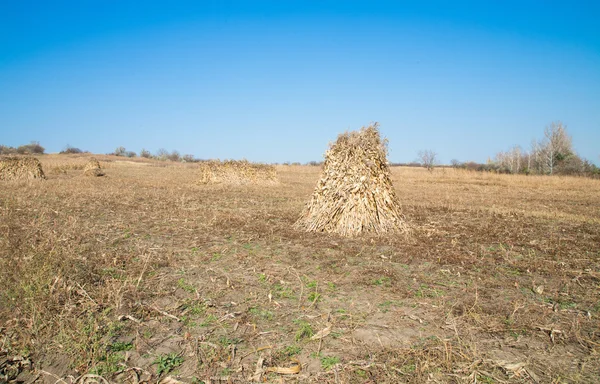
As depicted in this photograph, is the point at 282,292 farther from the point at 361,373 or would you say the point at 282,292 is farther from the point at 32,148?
the point at 32,148

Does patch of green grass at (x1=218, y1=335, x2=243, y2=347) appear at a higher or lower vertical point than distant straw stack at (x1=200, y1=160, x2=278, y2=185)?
lower

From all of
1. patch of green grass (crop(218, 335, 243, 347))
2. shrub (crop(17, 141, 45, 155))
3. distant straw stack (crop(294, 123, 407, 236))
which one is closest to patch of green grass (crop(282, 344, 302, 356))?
patch of green grass (crop(218, 335, 243, 347))

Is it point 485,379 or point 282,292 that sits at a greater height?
point 282,292

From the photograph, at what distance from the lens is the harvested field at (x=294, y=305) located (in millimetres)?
3322

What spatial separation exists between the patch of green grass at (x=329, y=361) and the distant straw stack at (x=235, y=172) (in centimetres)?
2211

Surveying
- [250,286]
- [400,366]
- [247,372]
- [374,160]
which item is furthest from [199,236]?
[400,366]

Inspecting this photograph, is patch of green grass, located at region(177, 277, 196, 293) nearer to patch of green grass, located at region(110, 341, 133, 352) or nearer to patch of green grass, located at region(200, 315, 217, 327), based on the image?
patch of green grass, located at region(200, 315, 217, 327)

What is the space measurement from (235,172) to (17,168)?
43.0ft

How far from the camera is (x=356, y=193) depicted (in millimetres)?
8617

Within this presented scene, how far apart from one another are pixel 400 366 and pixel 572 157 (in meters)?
63.9

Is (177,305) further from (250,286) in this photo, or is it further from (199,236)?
(199,236)

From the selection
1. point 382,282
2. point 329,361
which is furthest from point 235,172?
point 329,361

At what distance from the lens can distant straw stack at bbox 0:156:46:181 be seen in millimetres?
21062

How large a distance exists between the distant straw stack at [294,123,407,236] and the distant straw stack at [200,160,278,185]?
16.8 m
